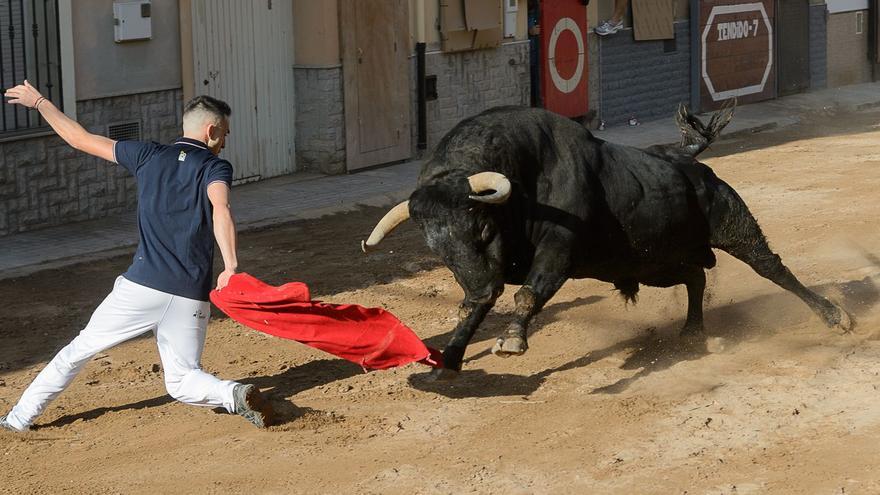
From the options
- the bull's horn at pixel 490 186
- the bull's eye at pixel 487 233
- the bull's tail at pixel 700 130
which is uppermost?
the bull's tail at pixel 700 130

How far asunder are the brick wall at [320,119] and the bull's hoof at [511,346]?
9580 millimetres

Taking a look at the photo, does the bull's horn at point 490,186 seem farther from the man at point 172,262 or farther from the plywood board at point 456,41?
the plywood board at point 456,41

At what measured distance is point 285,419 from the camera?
7422mm

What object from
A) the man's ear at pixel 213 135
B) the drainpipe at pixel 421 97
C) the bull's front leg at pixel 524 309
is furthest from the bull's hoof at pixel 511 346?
the drainpipe at pixel 421 97

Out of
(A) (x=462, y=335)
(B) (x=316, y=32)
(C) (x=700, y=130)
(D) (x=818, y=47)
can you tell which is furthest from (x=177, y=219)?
(D) (x=818, y=47)

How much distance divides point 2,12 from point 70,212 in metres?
2.09

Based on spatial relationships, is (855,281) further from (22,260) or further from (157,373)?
(22,260)

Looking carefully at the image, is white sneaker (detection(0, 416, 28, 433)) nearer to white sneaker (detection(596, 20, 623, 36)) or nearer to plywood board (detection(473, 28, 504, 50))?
plywood board (detection(473, 28, 504, 50))

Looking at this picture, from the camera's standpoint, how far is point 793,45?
25.5 metres

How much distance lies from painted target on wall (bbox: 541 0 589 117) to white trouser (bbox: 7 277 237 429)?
13.4 metres

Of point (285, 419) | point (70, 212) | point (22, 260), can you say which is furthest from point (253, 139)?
point (285, 419)

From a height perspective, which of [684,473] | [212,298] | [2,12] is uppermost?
[2,12]

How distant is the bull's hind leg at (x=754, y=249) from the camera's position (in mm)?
9039

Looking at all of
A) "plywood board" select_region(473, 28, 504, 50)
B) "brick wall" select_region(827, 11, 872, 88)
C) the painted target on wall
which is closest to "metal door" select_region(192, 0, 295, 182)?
"plywood board" select_region(473, 28, 504, 50)
